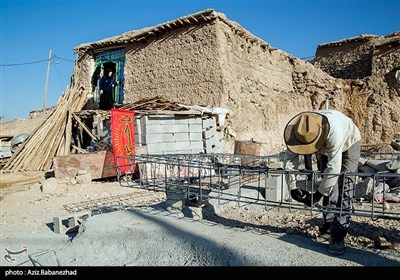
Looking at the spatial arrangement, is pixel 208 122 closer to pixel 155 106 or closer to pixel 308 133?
pixel 155 106

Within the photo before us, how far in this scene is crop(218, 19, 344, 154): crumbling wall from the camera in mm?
11406

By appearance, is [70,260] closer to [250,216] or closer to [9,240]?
[9,240]

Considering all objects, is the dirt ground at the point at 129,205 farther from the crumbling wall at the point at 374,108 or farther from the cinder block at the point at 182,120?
the crumbling wall at the point at 374,108

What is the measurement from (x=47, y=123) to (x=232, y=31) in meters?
7.98

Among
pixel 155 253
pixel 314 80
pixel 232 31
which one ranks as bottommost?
pixel 155 253

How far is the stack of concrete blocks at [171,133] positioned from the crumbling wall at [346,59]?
13.3 metres

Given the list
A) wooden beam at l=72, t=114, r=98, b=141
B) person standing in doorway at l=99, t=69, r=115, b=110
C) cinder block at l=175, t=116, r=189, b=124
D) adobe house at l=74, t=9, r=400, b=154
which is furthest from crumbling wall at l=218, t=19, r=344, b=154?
person standing in doorway at l=99, t=69, r=115, b=110

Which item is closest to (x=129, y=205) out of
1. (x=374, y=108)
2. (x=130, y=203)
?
(x=130, y=203)

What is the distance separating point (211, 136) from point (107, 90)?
21.5ft

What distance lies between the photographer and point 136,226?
372 centimetres

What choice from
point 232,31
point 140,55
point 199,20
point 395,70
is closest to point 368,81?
point 395,70

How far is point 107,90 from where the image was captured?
1459 centimetres

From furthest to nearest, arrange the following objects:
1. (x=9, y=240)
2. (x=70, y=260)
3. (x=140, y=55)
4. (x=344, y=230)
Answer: (x=140, y=55) → (x=9, y=240) → (x=70, y=260) → (x=344, y=230)

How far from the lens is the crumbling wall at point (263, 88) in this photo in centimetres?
1141
